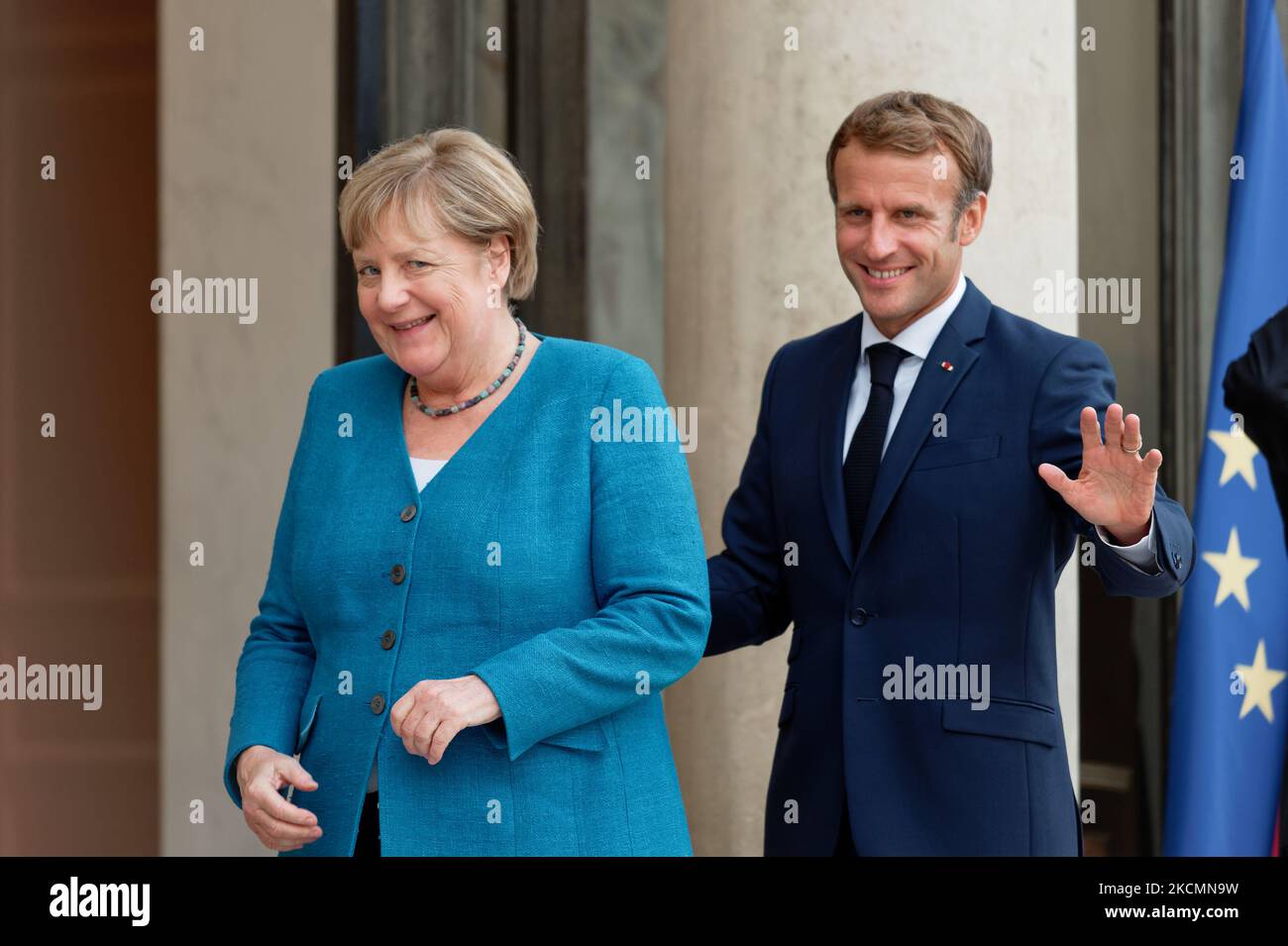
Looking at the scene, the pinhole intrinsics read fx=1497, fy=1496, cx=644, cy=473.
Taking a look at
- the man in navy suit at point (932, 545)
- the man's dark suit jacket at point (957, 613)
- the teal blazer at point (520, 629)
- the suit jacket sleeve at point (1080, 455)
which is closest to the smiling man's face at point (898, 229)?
the man in navy suit at point (932, 545)

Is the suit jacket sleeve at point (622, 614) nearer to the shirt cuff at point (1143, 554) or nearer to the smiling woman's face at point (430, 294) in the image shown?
the smiling woman's face at point (430, 294)

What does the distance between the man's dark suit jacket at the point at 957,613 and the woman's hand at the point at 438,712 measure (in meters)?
0.74

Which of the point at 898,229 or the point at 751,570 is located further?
the point at 751,570

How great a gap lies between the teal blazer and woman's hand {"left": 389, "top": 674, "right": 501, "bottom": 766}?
0.10 feet

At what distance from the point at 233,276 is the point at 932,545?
280 cm

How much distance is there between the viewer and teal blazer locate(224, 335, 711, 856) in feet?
7.16

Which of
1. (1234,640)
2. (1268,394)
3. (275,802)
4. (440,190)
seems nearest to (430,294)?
(440,190)

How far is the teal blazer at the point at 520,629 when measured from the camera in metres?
2.18

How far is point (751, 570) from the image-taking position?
2.80 metres

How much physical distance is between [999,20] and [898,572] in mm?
1671

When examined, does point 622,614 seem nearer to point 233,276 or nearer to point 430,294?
point 430,294
